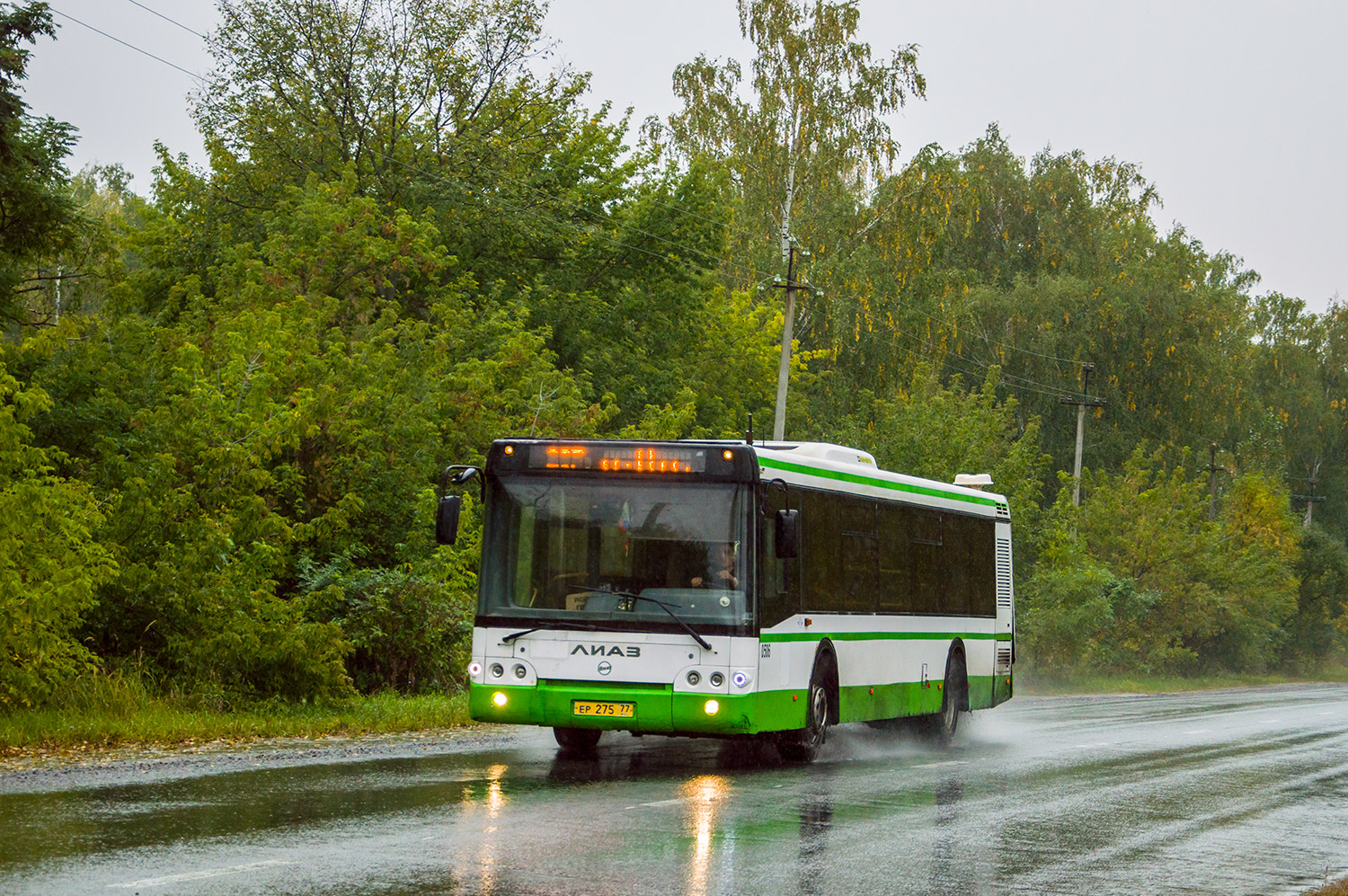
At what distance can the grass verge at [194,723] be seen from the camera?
15367mm

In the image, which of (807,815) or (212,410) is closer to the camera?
(807,815)

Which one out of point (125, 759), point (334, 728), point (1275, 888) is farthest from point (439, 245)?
point (1275, 888)

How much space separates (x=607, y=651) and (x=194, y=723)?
495 centimetres

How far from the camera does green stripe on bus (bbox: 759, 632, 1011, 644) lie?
15020mm

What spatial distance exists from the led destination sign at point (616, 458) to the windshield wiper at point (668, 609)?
1070 millimetres

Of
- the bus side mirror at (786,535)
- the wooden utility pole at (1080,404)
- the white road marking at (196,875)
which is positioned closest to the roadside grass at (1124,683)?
the wooden utility pole at (1080,404)

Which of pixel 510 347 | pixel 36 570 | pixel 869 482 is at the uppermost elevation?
pixel 510 347

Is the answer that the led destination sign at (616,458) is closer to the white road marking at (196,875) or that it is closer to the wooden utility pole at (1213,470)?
the white road marking at (196,875)

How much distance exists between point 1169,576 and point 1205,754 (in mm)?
35544

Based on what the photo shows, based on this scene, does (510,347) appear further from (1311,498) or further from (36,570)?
(1311,498)

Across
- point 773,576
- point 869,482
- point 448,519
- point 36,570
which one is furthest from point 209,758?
point 869,482

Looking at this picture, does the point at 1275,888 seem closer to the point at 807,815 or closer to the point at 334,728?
the point at 807,815

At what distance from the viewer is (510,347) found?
101 feet

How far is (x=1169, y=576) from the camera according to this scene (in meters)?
53.7
